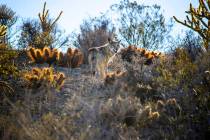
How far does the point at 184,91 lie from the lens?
7.99 meters

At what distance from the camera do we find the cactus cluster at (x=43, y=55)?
11.5 meters

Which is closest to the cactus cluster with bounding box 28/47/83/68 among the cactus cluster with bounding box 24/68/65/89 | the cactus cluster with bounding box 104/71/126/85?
the cactus cluster with bounding box 104/71/126/85

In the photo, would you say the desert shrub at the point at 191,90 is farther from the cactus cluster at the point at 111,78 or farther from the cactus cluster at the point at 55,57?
the cactus cluster at the point at 55,57

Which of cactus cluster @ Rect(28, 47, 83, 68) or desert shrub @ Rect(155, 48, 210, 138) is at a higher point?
cactus cluster @ Rect(28, 47, 83, 68)

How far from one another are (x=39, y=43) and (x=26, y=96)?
5.48 metres

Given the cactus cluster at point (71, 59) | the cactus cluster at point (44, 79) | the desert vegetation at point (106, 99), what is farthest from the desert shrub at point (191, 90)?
the cactus cluster at point (71, 59)

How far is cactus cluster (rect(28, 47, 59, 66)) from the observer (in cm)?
1147

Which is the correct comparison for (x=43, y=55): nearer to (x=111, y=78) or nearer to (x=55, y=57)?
(x=55, y=57)

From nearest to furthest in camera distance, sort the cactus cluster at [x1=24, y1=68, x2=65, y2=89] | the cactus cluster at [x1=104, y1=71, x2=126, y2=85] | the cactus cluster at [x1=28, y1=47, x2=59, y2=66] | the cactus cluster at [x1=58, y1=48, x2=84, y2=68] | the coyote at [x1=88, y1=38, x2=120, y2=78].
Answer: the cactus cluster at [x1=24, y1=68, x2=65, y2=89], the cactus cluster at [x1=104, y1=71, x2=126, y2=85], the coyote at [x1=88, y1=38, x2=120, y2=78], the cactus cluster at [x1=28, y1=47, x2=59, y2=66], the cactus cluster at [x1=58, y1=48, x2=84, y2=68]

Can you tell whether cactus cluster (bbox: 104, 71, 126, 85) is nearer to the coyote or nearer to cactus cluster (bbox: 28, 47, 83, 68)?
the coyote

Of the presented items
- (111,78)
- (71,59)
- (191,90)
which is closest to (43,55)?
(71,59)

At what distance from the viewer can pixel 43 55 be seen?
1161 centimetres

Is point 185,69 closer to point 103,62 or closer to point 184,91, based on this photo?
point 184,91

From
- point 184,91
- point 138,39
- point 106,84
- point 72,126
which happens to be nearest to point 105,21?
point 138,39
